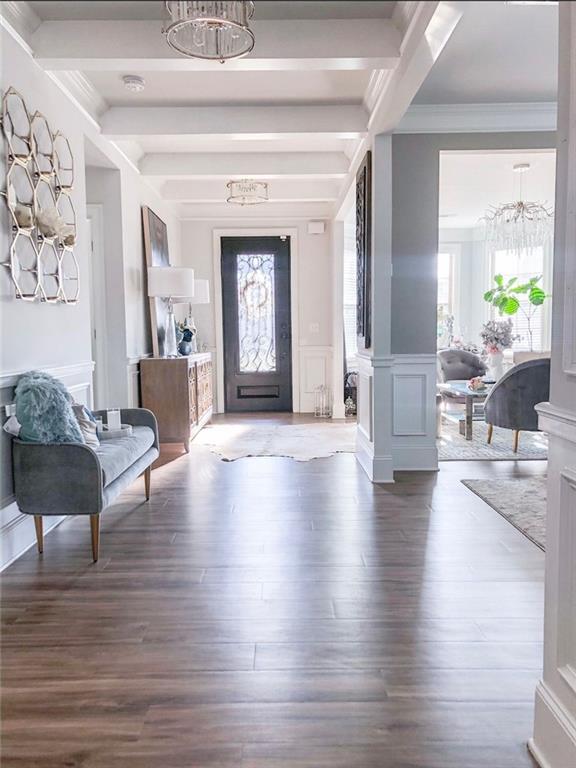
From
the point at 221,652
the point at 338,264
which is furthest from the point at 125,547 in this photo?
the point at 338,264

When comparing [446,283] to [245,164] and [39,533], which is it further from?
[39,533]

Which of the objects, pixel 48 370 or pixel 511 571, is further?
pixel 48 370

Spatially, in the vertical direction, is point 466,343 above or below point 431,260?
below

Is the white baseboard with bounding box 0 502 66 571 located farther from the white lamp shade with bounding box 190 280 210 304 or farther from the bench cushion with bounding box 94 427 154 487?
the white lamp shade with bounding box 190 280 210 304

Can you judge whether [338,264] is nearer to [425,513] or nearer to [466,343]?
[466,343]

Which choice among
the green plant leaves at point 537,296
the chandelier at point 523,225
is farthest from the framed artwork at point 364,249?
the green plant leaves at point 537,296

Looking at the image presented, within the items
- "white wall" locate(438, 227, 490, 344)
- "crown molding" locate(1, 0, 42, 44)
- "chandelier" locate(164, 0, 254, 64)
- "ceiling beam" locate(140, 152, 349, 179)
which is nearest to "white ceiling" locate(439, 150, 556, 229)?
"white wall" locate(438, 227, 490, 344)

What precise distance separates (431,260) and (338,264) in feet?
9.66

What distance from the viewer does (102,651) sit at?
6.55 feet

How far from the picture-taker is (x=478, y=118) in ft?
13.9

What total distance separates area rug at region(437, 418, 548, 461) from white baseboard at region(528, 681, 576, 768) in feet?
11.3


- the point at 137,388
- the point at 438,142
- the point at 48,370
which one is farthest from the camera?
the point at 137,388

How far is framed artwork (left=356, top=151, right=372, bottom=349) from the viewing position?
434 centimetres

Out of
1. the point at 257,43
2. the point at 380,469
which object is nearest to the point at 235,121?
the point at 257,43
